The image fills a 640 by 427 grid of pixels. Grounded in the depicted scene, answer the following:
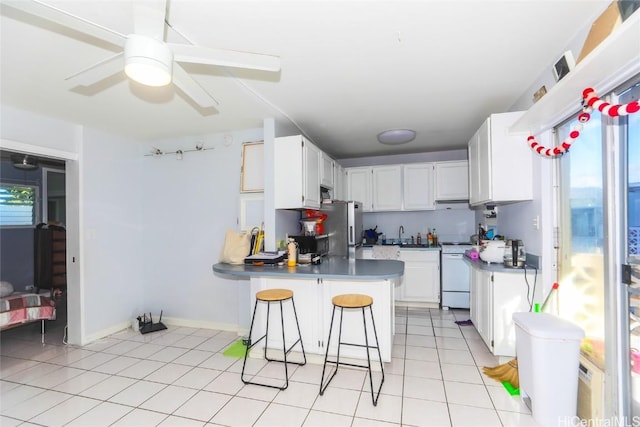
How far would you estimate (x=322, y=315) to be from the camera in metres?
2.74

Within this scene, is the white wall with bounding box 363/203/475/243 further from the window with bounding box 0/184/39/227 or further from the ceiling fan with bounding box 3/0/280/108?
the window with bounding box 0/184/39/227

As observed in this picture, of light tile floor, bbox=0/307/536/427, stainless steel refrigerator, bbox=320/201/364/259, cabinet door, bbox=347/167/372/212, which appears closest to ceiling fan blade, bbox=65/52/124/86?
light tile floor, bbox=0/307/536/427

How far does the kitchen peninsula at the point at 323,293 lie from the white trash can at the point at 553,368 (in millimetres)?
991

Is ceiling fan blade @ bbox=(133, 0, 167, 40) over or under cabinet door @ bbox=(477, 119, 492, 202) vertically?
over

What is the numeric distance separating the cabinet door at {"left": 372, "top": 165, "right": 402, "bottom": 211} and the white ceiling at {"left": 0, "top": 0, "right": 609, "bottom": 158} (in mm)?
1392

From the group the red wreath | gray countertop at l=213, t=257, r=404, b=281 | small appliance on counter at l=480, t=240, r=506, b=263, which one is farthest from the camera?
small appliance on counter at l=480, t=240, r=506, b=263

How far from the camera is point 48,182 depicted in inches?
203

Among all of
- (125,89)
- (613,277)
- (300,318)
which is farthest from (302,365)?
(125,89)

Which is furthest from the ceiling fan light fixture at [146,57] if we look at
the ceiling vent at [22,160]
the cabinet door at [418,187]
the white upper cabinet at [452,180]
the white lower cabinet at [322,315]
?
the white upper cabinet at [452,180]

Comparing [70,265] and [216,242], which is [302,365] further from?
[70,265]

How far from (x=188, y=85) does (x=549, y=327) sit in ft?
8.94

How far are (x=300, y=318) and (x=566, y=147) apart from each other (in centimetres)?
251

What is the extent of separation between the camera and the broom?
7.37 feet

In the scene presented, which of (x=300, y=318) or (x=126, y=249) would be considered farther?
(x=126, y=249)
